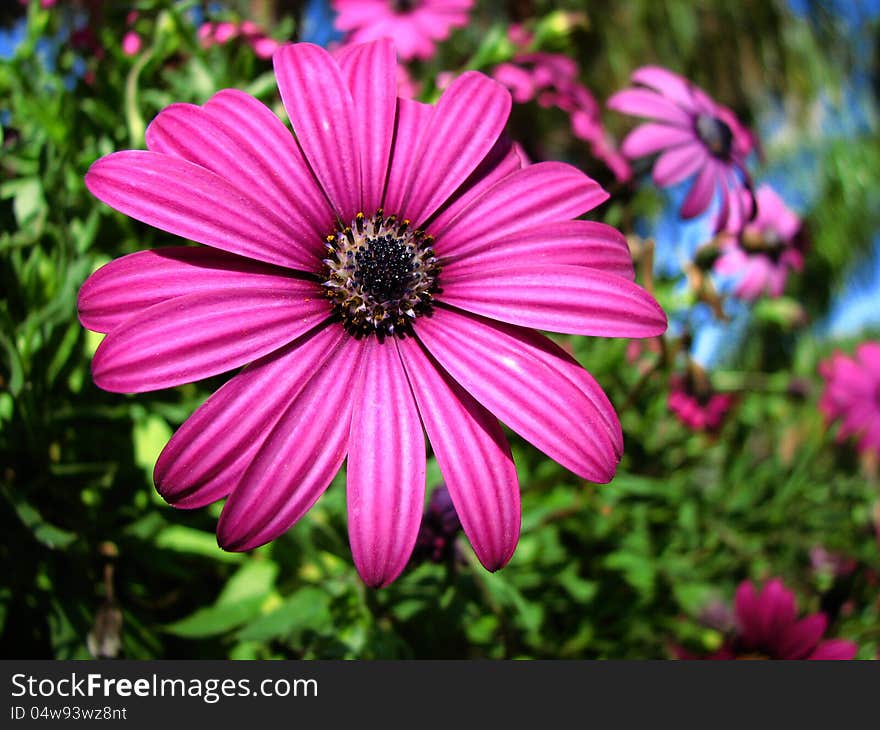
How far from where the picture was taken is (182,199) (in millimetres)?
496

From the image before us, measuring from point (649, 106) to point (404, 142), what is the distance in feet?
1.47

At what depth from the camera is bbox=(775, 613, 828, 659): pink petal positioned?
0.92 m

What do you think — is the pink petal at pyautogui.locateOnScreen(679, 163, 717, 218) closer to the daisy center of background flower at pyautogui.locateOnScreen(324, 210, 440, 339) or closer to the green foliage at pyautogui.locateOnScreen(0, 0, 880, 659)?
the green foliage at pyautogui.locateOnScreen(0, 0, 880, 659)

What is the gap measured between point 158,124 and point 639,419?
97 centimetres

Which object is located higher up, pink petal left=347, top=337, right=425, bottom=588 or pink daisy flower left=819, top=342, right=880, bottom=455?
pink daisy flower left=819, top=342, right=880, bottom=455

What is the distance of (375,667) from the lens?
2.13 feet

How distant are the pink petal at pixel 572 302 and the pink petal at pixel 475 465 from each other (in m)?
0.08

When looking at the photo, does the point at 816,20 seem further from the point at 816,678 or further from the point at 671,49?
the point at 816,678

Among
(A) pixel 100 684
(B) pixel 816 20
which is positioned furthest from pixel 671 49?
(A) pixel 100 684

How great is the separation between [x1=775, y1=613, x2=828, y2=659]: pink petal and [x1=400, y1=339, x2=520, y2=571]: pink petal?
0.65 meters

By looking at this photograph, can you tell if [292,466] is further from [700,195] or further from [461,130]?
[700,195]

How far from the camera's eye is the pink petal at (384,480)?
0.46 metres

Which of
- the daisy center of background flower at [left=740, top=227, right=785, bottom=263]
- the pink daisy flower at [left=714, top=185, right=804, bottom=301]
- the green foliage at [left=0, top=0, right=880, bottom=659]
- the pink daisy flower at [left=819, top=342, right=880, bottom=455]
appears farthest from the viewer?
the pink daisy flower at [left=819, top=342, right=880, bottom=455]

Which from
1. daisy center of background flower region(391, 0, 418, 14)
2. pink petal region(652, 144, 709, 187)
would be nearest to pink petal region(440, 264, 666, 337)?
pink petal region(652, 144, 709, 187)
